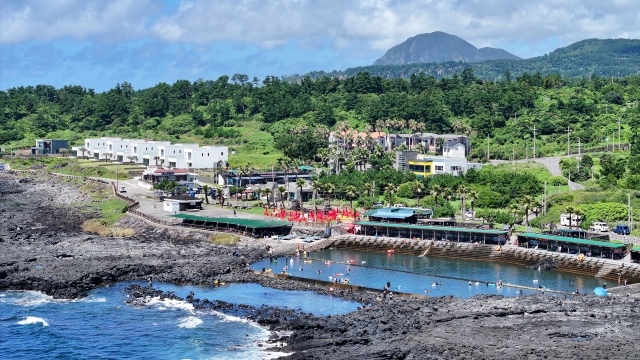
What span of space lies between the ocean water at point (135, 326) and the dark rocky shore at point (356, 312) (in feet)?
5.63

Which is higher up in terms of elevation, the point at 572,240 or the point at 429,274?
the point at 572,240

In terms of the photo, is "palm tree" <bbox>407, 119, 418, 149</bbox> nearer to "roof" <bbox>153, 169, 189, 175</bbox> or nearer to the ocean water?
"roof" <bbox>153, 169, 189, 175</bbox>

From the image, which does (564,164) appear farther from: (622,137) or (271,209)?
(271,209)

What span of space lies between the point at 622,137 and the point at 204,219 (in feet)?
280

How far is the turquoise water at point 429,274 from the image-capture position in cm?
6669

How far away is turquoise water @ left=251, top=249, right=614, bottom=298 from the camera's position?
66.7 metres

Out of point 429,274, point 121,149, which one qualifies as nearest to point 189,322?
point 429,274

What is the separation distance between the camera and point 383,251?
85562 millimetres

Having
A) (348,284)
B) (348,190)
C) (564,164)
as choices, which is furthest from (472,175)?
(348,284)

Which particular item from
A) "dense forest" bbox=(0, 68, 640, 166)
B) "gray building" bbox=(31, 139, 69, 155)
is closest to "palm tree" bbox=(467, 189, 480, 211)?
"dense forest" bbox=(0, 68, 640, 166)

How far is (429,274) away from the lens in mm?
73188

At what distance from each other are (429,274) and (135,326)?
2958 cm

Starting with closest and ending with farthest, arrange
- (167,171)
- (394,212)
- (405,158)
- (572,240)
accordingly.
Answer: (572,240)
(394,212)
(405,158)
(167,171)

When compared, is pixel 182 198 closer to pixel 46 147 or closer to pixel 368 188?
pixel 368 188
